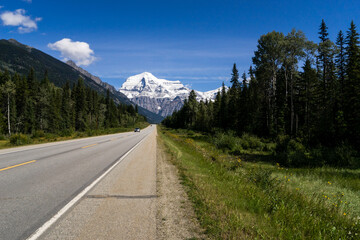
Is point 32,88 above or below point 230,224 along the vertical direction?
above

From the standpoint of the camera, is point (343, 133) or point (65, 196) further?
point (343, 133)

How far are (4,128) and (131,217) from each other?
57557 millimetres

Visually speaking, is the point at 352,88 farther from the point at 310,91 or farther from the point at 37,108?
the point at 37,108

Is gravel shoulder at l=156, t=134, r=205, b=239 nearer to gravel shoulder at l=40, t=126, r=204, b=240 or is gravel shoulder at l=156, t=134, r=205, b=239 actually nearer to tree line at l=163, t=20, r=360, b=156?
gravel shoulder at l=40, t=126, r=204, b=240

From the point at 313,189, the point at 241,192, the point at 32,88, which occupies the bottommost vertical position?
the point at 313,189

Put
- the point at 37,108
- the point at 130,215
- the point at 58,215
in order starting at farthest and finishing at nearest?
1. the point at 37,108
2. the point at 130,215
3. the point at 58,215

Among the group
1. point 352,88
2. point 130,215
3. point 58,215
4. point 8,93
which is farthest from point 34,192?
point 8,93

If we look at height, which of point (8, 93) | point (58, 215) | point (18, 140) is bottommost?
point (58, 215)

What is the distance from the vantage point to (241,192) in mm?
5734

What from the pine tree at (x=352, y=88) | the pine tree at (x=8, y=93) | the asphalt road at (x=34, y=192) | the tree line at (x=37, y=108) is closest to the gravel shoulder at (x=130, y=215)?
the asphalt road at (x=34, y=192)

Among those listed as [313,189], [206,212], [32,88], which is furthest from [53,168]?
[32,88]

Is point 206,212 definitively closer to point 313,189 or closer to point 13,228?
point 13,228

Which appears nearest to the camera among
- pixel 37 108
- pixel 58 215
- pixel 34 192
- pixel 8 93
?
pixel 58 215

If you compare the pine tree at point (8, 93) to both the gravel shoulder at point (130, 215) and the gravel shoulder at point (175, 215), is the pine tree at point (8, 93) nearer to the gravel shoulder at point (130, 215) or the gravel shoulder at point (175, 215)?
the gravel shoulder at point (130, 215)
